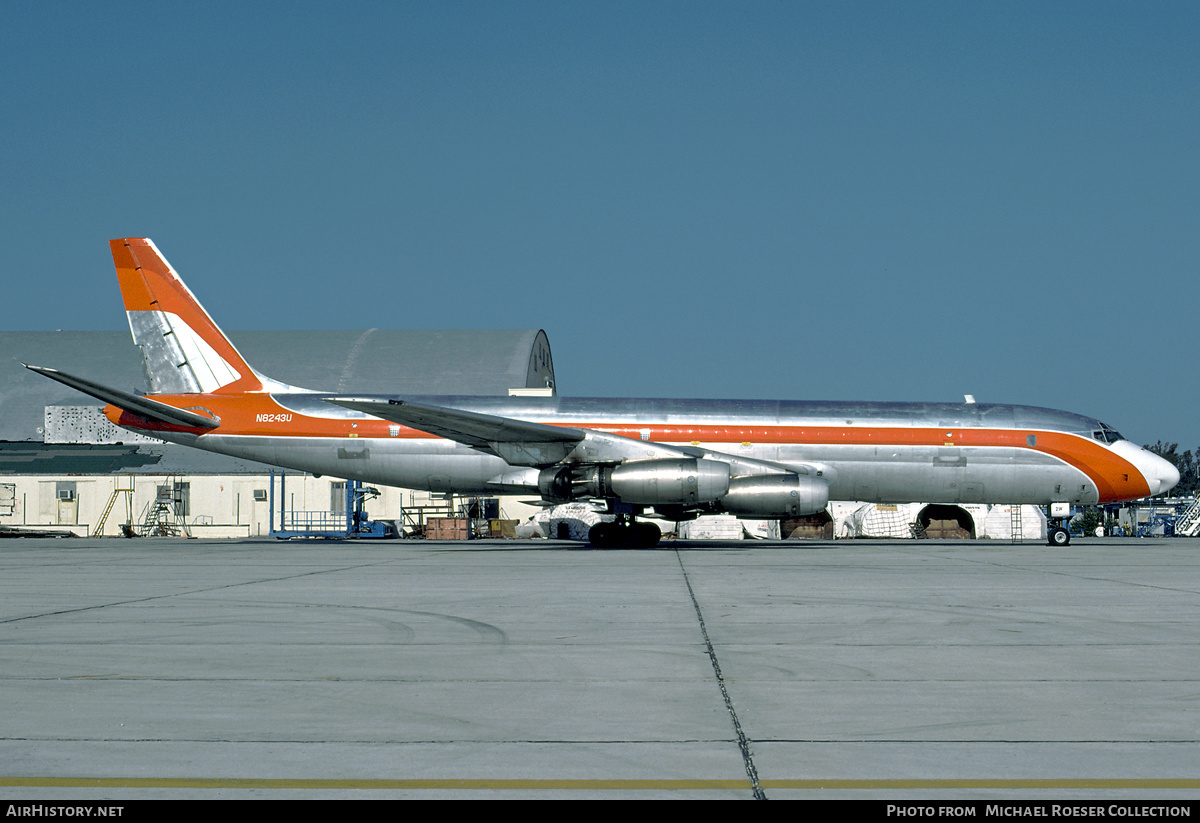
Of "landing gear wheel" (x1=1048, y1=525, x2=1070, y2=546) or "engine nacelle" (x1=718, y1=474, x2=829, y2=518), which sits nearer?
"engine nacelle" (x1=718, y1=474, x2=829, y2=518)

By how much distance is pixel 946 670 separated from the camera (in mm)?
7551

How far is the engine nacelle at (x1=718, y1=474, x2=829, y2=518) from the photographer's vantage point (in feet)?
79.5

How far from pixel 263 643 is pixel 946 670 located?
→ 5.20 m

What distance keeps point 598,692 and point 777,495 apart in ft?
58.8

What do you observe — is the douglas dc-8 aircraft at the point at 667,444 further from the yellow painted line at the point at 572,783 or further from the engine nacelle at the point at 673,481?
the yellow painted line at the point at 572,783

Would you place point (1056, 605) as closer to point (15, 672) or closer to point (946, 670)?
point (946, 670)

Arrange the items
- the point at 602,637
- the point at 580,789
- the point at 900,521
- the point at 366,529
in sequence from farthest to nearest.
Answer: the point at 900,521
the point at 366,529
the point at 602,637
the point at 580,789

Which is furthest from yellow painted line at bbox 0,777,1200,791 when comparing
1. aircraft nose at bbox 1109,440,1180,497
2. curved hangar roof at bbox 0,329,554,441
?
curved hangar roof at bbox 0,329,554,441

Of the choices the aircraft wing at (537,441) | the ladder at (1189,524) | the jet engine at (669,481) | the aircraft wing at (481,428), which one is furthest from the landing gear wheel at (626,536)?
the ladder at (1189,524)

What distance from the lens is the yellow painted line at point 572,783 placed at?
4.54m

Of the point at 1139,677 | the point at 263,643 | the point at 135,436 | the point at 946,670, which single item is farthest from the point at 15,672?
the point at 135,436

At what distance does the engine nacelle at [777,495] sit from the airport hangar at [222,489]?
44.7 ft

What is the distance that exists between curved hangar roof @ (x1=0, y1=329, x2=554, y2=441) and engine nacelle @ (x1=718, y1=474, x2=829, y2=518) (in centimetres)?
2722

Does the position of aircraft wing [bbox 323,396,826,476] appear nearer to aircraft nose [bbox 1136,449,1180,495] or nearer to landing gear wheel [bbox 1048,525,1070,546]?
landing gear wheel [bbox 1048,525,1070,546]
